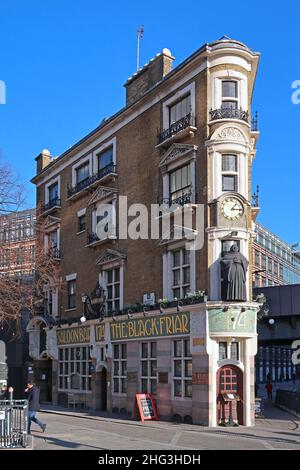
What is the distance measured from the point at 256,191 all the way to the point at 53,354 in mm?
17508

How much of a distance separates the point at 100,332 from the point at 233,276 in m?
11.6

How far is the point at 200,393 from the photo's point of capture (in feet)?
83.5

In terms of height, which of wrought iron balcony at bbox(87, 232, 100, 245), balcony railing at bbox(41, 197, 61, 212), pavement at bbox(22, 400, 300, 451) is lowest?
pavement at bbox(22, 400, 300, 451)

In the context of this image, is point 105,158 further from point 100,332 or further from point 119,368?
point 119,368

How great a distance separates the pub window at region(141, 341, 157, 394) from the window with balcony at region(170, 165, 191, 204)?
7178 mm

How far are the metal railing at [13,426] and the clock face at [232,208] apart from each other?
13.1 m

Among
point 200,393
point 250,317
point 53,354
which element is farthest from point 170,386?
point 53,354

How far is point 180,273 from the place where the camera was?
28281mm

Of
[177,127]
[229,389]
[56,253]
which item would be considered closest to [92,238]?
[56,253]

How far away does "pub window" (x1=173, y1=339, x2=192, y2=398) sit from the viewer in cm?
2675

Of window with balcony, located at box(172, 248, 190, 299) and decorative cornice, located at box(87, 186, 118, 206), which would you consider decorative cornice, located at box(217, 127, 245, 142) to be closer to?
window with balcony, located at box(172, 248, 190, 299)

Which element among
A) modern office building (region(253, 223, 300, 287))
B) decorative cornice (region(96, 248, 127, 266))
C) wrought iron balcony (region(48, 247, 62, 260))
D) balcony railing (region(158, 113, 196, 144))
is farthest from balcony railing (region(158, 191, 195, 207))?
modern office building (region(253, 223, 300, 287))

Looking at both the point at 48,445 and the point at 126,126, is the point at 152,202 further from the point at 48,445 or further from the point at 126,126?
the point at 48,445

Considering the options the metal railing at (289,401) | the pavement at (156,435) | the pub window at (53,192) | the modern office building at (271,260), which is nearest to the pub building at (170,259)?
the pavement at (156,435)
